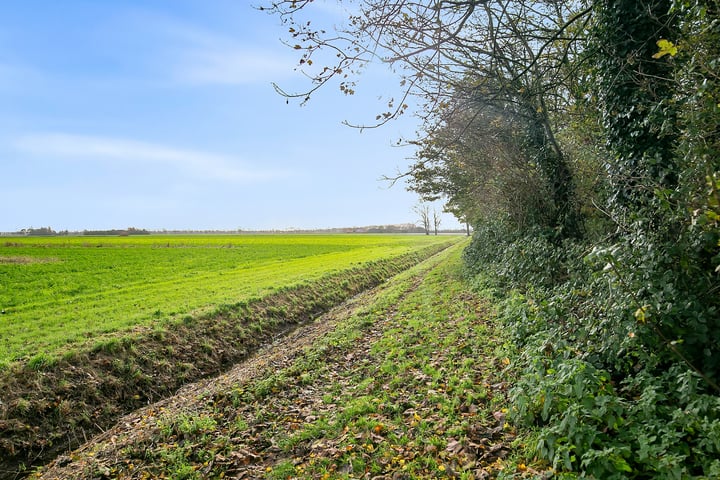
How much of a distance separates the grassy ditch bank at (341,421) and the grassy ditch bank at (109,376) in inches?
37.1

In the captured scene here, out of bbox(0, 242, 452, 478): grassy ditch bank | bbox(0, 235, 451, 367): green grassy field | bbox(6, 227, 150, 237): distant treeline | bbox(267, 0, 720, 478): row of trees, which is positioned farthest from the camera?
bbox(6, 227, 150, 237): distant treeline

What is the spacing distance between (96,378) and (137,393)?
109 centimetres

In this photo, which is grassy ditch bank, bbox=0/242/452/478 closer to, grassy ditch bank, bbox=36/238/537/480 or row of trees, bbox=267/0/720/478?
grassy ditch bank, bbox=36/238/537/480

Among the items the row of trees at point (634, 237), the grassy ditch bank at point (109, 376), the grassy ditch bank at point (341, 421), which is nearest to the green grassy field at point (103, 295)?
the grassy ditch bank at point (109, 376)

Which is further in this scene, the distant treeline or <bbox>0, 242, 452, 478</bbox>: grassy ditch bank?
the distant treeline

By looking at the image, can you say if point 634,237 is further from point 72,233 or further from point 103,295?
point 72,233

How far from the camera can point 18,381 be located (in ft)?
28.7

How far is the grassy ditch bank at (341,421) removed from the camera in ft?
16.2

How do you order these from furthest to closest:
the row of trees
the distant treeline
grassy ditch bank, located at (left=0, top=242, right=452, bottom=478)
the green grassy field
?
the distant treeline → the green grassy field → grassy ditch bank, located at (left=0, top=242, right=452, bottom=478) → the row of trees

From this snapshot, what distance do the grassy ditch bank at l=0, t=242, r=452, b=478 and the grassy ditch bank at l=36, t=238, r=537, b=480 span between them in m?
0.94

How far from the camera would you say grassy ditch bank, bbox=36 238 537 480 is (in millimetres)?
4934

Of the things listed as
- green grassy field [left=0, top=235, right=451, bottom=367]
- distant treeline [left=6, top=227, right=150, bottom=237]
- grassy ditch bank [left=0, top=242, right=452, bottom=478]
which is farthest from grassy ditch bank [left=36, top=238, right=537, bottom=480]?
distant treeline [left=6, top=227, right=150, bottom=237]

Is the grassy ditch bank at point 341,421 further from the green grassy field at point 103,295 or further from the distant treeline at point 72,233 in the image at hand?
the distant treeline at point 72,233

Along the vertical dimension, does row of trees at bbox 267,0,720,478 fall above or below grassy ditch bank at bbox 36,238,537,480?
above
